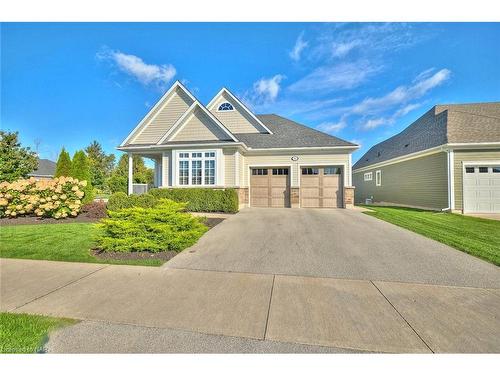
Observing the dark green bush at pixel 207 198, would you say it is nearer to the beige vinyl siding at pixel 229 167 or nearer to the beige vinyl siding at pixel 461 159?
the beige vinyl siding at pixel 229 167

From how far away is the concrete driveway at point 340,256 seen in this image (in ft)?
13.5

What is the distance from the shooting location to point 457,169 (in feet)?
39.4

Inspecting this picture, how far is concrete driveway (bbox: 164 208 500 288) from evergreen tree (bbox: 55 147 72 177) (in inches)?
475

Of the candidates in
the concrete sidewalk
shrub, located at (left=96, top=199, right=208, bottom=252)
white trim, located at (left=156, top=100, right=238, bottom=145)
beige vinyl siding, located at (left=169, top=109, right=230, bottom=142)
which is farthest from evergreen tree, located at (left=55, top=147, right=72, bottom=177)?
the concrete sidewalk

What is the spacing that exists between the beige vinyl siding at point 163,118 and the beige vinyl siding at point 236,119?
8.52 ft

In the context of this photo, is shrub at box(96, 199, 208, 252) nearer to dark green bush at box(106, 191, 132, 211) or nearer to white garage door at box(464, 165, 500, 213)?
dark green bush at box(106, 191, 132, 211)

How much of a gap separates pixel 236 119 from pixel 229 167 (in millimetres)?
5607

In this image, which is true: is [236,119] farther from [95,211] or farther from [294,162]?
[95,211]

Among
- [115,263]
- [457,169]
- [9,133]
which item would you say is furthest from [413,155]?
[9,133]

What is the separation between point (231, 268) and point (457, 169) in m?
14.2

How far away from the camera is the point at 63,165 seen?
45.0 ft

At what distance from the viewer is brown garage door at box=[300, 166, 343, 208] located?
13.8m

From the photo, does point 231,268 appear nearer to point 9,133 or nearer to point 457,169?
point 457,169

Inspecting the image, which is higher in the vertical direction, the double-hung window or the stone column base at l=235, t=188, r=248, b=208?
the double-hung window
